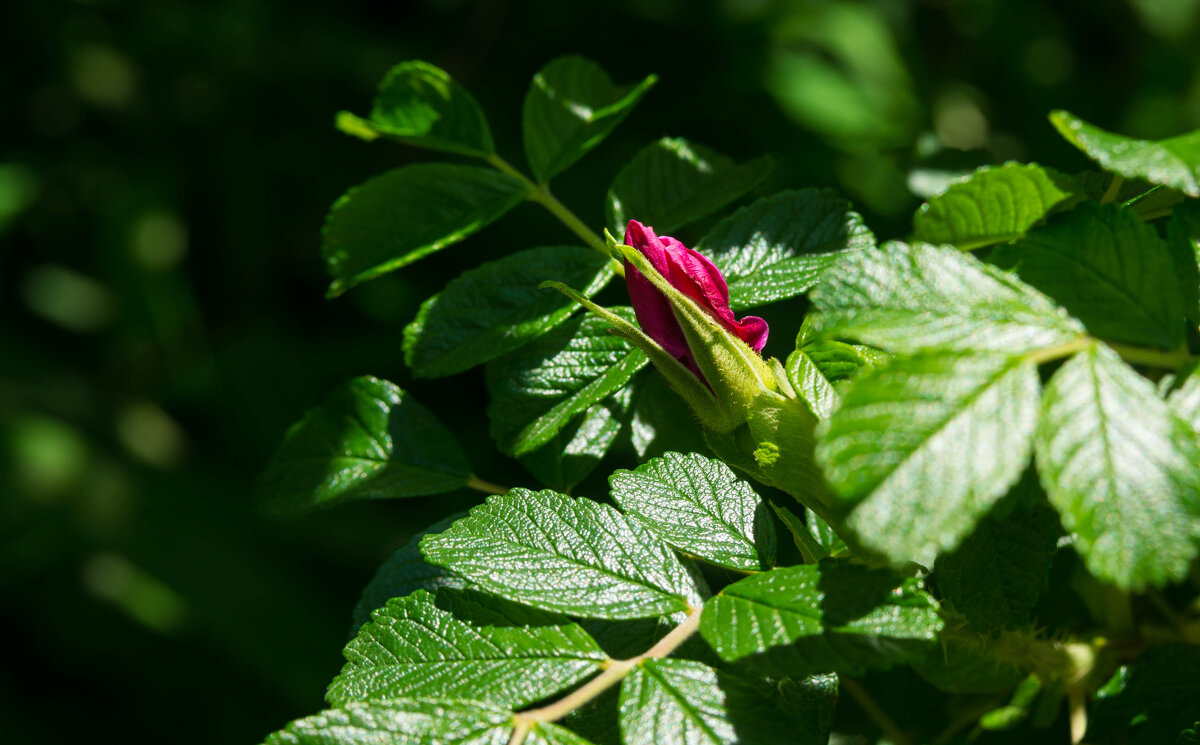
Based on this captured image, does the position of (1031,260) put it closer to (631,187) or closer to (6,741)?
(631,187)

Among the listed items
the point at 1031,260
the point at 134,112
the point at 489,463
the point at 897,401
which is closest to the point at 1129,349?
the point at 1031,260

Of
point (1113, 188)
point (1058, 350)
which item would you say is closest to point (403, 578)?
point (1058, 350)

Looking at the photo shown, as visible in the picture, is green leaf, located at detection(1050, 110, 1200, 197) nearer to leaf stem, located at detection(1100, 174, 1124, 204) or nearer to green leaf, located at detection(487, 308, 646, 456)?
leaf stem, located at detection(1100, 174, 1124, 204)

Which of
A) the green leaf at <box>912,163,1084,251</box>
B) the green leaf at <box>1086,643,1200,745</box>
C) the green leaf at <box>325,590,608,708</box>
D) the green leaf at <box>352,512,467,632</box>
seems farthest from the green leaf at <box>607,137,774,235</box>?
the green leaf at <box>1086,643,1200,745</box>

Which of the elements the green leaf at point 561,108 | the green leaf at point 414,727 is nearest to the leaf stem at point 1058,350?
the green leaf at point 414,727

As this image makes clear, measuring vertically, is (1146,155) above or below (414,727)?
above

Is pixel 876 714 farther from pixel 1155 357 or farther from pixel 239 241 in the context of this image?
pixel 239 241

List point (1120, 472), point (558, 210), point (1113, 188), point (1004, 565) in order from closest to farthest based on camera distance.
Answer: point (1120, 472)
point (1004, 565)
point (1113, 188)
point (558, 210)
